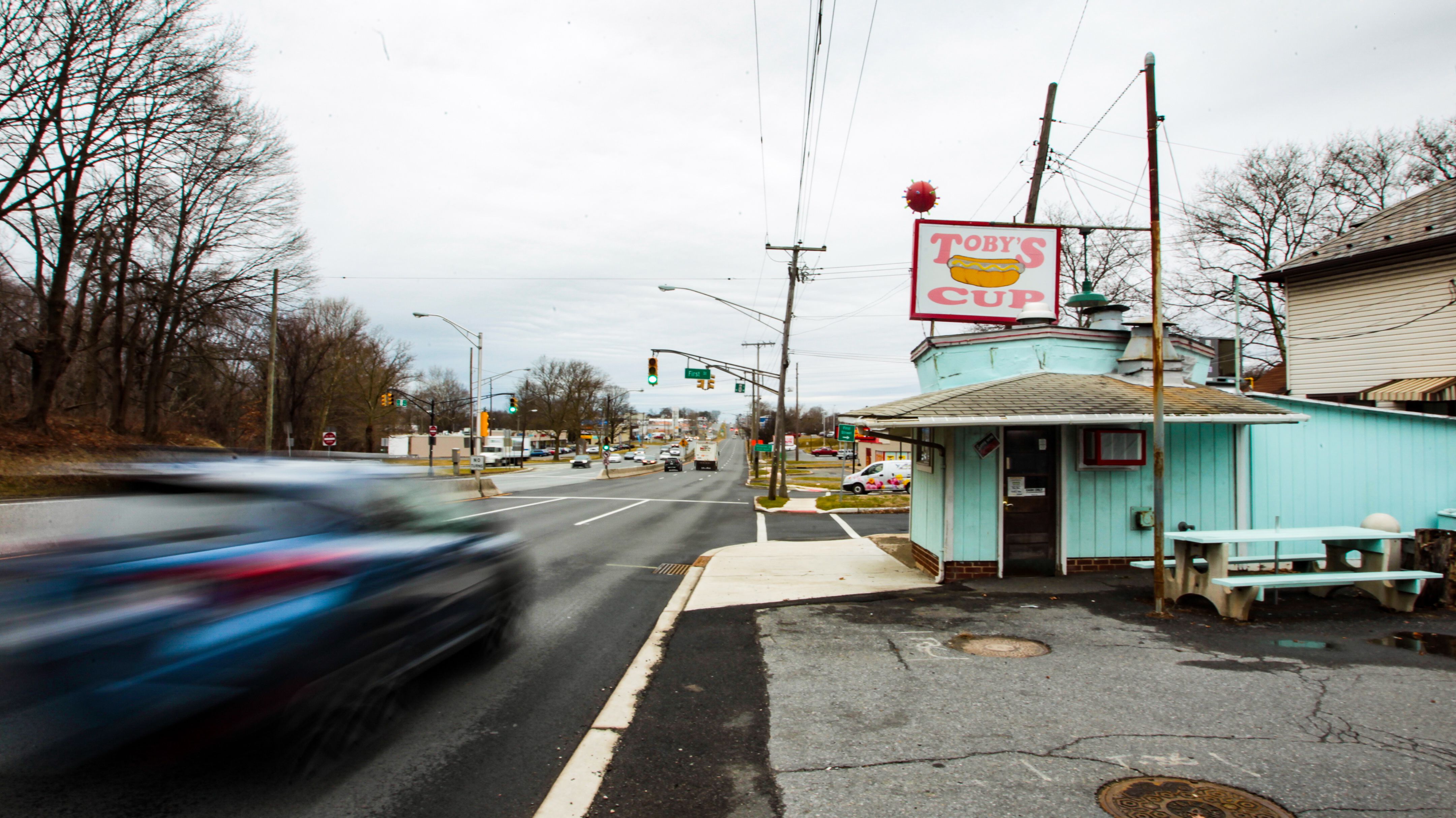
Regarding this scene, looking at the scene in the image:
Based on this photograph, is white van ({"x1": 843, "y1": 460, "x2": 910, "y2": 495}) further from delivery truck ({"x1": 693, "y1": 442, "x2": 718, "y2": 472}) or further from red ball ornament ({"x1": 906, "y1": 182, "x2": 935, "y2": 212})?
delivery truck ({"x1": 693, "y1": 442, "x2": 718, "y2": 472})

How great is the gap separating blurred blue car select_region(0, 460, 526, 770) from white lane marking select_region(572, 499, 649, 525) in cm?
1338

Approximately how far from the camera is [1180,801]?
11.6ft

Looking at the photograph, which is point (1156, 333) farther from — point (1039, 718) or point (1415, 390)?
point (1415, 390)

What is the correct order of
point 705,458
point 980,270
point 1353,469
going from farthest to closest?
point 705,458 → point 980,270 → point 1353,469

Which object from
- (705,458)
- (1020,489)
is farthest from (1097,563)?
(705,458)

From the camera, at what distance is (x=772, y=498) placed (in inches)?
1097

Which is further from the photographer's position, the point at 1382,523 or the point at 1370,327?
the point at 1370,327

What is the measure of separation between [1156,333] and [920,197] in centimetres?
837

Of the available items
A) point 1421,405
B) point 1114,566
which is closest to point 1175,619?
point 1114,566

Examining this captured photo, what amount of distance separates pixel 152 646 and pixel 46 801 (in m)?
0.89

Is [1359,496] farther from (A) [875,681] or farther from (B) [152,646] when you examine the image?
(B) [152,646]

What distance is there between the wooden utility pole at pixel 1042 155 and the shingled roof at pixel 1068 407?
8.37m

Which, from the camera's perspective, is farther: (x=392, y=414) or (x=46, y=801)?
(x=392, y=414)

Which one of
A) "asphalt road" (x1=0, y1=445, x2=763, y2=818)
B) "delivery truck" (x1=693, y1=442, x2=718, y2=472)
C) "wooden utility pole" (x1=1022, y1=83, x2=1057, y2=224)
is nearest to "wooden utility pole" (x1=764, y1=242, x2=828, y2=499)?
"wooden utility pole" (x1=1022, y1=83, x2=1057, y2=224)
